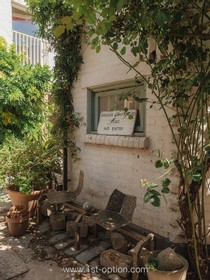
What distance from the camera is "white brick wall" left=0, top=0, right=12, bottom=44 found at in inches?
262

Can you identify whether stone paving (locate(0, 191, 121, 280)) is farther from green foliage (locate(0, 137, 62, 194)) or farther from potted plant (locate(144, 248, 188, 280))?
green foliage (locate(0, 137, 62, 194))

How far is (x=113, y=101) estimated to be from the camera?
372 centimetres

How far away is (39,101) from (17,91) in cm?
75

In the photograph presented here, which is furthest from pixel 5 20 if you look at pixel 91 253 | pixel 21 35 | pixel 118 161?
pixel 91 253

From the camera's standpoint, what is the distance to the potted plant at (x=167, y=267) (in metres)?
2.04

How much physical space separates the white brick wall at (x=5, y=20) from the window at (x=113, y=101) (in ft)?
14.3

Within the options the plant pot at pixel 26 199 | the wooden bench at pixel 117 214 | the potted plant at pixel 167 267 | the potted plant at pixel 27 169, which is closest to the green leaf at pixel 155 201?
the potted plant at pixel 167 267

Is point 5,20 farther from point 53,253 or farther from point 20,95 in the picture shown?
point 53,253

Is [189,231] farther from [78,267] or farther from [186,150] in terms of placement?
[78,267]

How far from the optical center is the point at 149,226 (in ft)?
10.0

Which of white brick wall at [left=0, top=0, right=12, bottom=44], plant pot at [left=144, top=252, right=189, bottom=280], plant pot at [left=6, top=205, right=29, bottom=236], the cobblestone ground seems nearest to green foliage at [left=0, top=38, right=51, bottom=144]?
white brick wall at [left=0, top=0, right=12, bottom=44]

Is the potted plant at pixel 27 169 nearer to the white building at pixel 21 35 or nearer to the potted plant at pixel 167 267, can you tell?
the potted plant at pixel 167 267

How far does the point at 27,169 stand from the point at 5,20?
5.19 metres

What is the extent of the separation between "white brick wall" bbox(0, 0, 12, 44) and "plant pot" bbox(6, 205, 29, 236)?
550cm
